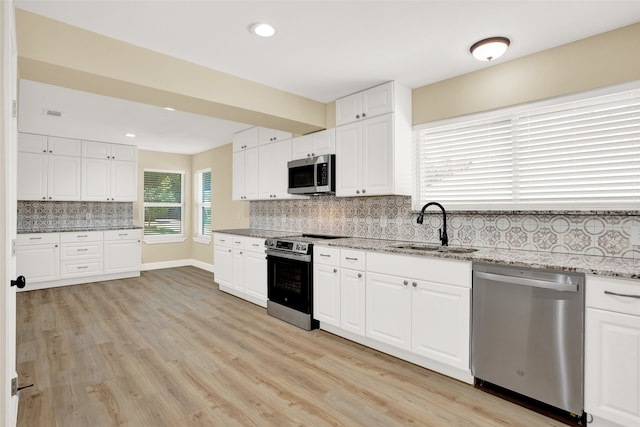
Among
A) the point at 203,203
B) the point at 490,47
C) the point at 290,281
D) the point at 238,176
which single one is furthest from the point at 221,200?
the point at 490,47

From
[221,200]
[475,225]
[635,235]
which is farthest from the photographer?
[221,200]

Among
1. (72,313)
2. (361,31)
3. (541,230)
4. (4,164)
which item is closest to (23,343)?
(72,313)

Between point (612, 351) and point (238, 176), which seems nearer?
point (612, 351)

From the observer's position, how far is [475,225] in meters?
2.98

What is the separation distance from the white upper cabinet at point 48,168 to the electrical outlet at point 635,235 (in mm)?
7123

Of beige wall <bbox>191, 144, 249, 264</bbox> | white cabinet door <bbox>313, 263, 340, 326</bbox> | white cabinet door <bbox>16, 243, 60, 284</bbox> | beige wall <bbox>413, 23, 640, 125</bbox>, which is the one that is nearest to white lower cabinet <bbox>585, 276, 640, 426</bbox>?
beige wall <bbox>413, 23, 640, 125</bbox>

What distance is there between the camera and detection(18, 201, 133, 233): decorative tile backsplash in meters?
5.57

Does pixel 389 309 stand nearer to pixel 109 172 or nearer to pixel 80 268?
pixel 80 268

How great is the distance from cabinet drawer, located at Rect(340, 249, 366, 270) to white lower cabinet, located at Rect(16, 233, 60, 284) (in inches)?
192

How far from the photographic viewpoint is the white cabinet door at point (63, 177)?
554 centimetres

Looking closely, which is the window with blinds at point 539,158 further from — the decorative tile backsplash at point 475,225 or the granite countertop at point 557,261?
the granite countertop at point 557,261

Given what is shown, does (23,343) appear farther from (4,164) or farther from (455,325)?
(455,325)

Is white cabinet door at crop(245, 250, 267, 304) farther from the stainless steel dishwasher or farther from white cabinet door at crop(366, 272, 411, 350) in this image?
the stainless steel dishwasher

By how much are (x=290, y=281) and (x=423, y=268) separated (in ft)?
5.37
